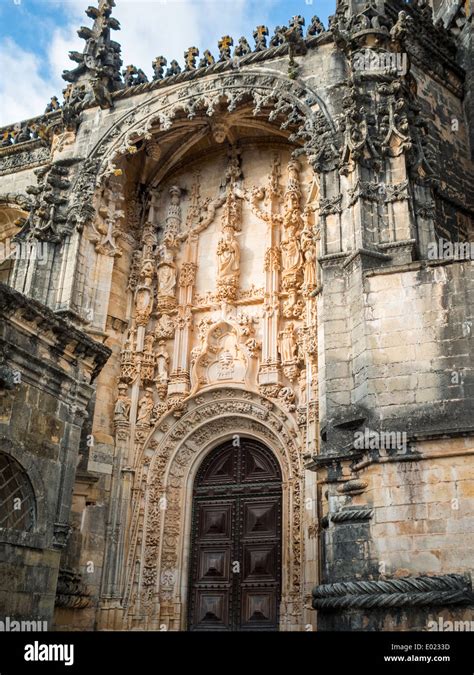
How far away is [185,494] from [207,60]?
7.70 m

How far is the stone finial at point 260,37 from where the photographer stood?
514 inches

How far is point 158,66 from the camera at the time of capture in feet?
45.7

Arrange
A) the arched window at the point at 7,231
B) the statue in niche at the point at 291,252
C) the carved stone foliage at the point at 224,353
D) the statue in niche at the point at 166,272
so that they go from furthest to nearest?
1. the arched window at the point at 7,231
2. the statue in niche at the point at 166,272
3. the statue in niche at the point at 291,252
4. the carved stone foliage at the point at 224,353

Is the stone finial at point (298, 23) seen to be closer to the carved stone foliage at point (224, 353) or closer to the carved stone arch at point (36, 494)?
→ the carved stone foliage at point (224, 353)

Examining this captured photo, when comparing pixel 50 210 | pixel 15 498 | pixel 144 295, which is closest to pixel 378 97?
pixel 144 295

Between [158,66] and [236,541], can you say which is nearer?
[236,541]

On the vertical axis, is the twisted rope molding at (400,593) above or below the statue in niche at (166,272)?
below

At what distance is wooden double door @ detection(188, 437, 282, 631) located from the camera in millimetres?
11281

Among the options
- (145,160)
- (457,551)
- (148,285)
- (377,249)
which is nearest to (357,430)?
(457,551)

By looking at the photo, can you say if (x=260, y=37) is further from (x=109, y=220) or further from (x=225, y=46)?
(x=109, y=220)

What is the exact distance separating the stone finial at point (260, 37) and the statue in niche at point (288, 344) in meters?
4.93

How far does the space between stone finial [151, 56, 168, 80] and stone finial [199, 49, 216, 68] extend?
833mm

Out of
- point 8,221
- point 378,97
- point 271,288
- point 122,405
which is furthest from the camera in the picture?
point 8,221

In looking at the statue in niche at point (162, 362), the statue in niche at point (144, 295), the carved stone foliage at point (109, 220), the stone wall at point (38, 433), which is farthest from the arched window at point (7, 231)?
the stone wall at point (38, 433)
